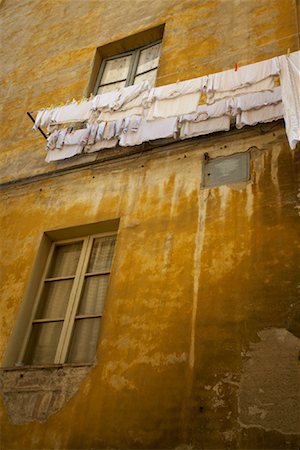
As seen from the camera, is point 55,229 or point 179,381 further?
point 55,229

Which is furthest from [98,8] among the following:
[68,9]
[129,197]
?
[129,197]

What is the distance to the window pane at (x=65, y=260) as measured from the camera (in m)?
5.74

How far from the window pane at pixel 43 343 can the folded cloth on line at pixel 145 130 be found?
8.21 ft

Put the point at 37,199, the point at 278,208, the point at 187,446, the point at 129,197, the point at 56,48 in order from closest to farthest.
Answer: the point at 187,446 < the point at 278,208 < the point at 129,197 < the point at 37,199 < the point at 56,48

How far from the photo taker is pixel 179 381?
4.08 meters

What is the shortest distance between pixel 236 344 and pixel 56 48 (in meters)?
7.23

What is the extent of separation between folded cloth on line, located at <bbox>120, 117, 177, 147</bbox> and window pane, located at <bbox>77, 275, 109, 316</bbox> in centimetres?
185

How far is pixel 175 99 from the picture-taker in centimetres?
599

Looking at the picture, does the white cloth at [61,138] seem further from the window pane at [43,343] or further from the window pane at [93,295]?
the window pane at [43,343]

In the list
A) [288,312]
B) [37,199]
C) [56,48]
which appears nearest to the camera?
[288,312]

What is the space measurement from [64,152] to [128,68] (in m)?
2.33

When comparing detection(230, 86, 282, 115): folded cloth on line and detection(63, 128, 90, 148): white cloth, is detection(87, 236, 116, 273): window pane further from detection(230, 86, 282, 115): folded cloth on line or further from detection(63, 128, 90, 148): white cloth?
detection(230, 86, 282, 115): folded cloth on line

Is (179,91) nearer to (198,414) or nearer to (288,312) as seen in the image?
(288,312)

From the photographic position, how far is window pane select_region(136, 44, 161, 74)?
7.67 meters
